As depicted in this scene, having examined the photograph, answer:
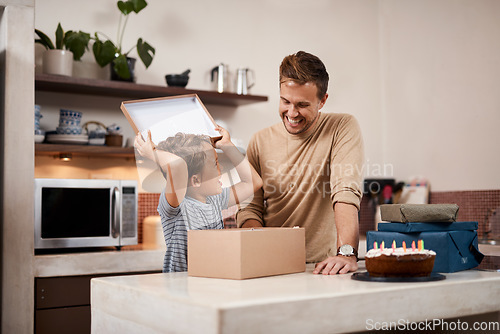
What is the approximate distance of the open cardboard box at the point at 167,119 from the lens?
166 cm

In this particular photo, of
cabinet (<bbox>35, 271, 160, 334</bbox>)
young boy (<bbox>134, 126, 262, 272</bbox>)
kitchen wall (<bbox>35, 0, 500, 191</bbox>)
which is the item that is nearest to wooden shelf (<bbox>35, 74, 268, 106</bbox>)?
kitchen wall (<bbox>35, 0, 500, 191</bbox>)

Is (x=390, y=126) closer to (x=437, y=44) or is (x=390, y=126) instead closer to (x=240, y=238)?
(x=437, y=44)

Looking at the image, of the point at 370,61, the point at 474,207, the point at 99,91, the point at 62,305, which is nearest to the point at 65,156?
the point at 99,91

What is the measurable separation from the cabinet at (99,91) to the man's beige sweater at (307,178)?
134 cm

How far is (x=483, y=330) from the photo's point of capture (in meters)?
1.45

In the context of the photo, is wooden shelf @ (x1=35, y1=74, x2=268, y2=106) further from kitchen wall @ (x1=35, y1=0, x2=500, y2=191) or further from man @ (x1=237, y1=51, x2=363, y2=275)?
man @ (x1=237, y1=51, x2=363, y2=275)

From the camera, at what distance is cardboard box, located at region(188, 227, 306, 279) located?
1.36 m

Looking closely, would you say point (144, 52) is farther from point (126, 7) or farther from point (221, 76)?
point (221, 76)

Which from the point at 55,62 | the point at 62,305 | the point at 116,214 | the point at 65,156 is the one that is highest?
the point at 55,62

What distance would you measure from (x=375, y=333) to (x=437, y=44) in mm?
3040

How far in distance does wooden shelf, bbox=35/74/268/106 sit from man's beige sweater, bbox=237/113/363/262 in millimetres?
1354

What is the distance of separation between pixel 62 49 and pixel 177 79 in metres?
0.69

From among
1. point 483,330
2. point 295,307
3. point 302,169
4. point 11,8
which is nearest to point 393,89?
point 302,169

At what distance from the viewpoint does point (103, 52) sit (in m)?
3.22
